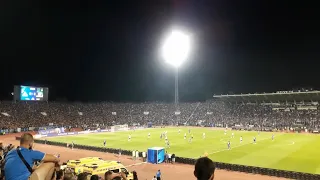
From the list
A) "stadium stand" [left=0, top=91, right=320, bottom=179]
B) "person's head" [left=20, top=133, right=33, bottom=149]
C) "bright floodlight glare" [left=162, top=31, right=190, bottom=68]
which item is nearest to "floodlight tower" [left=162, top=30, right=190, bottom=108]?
"bright floodlight glare" [left=162, top=31, right=190, bottom=68]

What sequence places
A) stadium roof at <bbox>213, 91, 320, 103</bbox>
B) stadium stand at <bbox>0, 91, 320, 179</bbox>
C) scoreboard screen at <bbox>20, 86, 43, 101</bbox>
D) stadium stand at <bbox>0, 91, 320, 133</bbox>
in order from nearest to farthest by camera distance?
scoreboard screen at <bbox>20, 86, 43, 101</bbox>
stadium stand at <bbox>0, 91, 320, 179</bbox>
stadium stand at <bbox>0, 91, 320, 133</bbox>
stadium roof at <bbox>213, 91, 320, 103</bbox>

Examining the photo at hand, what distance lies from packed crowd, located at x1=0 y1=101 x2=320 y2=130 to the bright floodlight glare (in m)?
27.7

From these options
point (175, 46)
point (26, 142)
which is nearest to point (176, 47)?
point (175, 46)

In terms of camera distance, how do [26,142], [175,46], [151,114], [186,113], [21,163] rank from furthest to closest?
[186,113] < [151,114] < [175,46] < [26,142] < [21,163]

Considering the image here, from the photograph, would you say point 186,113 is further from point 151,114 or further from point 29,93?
point 29,93

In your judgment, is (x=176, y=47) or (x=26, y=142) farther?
(x=176, y=47)

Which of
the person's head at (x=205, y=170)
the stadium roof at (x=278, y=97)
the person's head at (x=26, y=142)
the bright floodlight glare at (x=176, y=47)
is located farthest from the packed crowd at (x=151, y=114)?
the person's head at (x=205, y=170)

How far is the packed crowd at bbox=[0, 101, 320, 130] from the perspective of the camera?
8369 cm

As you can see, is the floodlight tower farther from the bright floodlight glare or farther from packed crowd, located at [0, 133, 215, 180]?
packed crowd, located at [0, 133, 215, 180]

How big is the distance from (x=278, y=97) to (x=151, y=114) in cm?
4492

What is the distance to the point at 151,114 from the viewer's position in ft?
373

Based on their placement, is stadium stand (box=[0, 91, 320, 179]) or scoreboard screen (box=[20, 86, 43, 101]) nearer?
scoreboard screen (box=[20, 86, 43, 101])

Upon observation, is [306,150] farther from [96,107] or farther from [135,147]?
[96,107]

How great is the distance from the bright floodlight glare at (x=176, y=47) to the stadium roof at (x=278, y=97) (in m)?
33.3
